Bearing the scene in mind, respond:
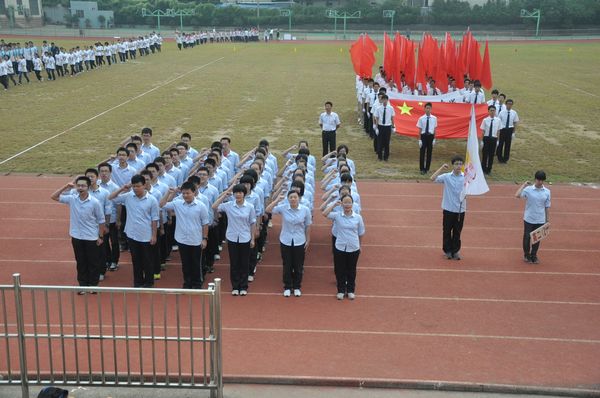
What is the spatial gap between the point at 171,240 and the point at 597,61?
130 feet

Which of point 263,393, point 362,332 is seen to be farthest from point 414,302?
point 263,393

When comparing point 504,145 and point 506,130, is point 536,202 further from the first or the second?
point 504,145

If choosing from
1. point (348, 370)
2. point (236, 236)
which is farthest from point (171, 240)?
point (348, 370)

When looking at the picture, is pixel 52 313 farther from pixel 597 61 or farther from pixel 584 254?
pixel 597 61

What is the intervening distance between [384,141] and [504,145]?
9.16ft

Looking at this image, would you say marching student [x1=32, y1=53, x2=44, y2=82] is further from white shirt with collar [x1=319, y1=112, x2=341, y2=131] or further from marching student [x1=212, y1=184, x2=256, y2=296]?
marching student [x1=212, y1=184, x2=256, y2=296]

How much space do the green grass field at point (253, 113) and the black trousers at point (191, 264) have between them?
6.73 meters

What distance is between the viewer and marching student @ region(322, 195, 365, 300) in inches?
304

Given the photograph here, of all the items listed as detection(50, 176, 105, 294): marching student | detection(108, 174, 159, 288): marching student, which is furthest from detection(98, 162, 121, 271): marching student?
detection(50, 176, 105, 294): marching student

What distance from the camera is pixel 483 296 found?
321 inches

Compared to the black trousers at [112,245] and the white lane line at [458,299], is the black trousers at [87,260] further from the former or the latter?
the white lane line at [458,299]

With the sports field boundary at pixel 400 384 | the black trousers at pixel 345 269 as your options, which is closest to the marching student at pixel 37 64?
the black trousers at pixel 345 269

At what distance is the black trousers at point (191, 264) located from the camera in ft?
26.1

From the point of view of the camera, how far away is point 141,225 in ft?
26.0
